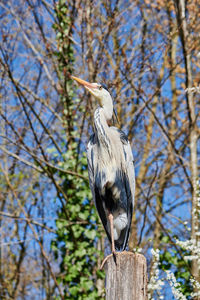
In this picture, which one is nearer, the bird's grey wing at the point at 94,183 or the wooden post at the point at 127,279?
the wooden post at the point at 127,279

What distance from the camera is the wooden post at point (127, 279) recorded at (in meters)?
2.21

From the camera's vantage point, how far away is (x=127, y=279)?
7.38 ft

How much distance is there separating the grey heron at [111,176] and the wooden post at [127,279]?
0.94m

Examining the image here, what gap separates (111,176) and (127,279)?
115 centimetres

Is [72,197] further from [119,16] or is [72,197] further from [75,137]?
[119,16]

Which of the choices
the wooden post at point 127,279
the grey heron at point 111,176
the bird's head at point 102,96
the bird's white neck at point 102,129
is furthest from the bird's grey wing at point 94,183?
the wooden post at point 127,279

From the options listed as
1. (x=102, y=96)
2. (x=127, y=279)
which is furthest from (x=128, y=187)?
(x=127, y=279)

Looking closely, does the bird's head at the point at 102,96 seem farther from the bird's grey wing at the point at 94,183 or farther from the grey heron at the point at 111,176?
the bird's grey wing at the point at 94,183

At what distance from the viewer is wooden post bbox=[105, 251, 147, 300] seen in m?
2.21

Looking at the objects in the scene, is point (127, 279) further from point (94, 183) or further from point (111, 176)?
point (94, 183)

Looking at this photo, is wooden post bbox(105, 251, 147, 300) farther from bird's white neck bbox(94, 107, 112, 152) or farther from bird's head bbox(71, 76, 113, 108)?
bird's head bbox(71, 76, 113, 108)

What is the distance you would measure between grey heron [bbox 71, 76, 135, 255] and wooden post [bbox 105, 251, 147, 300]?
3.07 feet

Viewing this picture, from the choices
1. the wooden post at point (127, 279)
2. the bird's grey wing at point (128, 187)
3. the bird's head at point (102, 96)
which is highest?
the bird's head at point (102, 96)

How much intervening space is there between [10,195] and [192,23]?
4.36 metres
